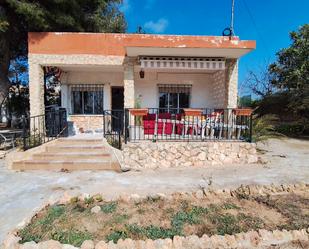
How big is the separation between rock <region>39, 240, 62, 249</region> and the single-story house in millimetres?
7347

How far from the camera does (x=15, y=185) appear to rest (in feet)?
27.7

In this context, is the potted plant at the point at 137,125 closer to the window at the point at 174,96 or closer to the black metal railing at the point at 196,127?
the black metal railing at the point at 196,127

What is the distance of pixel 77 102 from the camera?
1788 centimetres

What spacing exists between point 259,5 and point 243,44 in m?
13.2

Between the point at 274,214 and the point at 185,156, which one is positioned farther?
the point at 185,156

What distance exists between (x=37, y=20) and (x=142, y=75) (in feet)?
22.1

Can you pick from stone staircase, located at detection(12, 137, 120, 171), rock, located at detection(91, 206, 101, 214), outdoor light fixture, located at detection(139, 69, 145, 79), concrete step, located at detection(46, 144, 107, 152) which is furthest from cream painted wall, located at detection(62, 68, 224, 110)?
rock, located at detection(91, 206, 101, 214)

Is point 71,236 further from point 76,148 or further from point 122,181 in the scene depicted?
A: point 76,148

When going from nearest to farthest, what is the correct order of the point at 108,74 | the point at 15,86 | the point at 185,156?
1. the point at 185,156
2. the point at 108,74
3. the point at 15,86

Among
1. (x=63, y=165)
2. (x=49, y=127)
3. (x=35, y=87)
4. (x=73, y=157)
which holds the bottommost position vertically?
(x=63, y=165)

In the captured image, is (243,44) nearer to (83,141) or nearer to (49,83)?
(83,141)

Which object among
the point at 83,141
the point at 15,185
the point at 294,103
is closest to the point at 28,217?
the point at 15,185

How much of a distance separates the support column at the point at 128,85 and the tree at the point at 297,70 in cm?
1466

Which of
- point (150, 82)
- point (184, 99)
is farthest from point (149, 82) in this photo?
point (184, 99)
